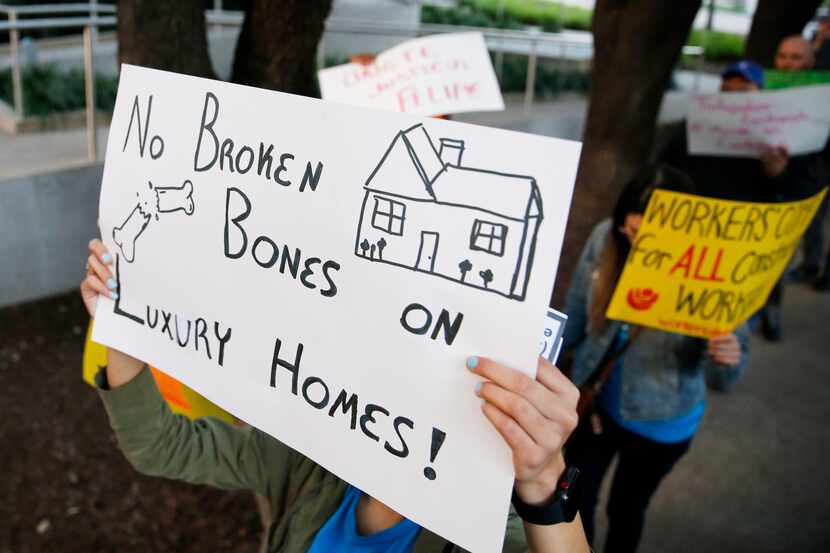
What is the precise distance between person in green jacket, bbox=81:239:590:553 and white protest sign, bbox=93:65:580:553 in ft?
0.16

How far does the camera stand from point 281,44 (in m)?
4.05

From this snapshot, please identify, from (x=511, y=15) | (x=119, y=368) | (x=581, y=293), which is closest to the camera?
(x=119, y=368)

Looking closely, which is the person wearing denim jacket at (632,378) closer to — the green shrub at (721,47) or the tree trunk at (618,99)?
the tree trunk at (618,99)

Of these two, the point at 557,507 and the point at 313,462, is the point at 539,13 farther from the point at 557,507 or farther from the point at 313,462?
the point at 557,507

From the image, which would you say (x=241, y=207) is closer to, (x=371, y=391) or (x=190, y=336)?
(x=190, y=336)

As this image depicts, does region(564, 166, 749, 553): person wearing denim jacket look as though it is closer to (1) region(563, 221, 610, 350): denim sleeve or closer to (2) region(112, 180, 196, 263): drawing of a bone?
(1) region(563, 221, 610, 350): denim sleeve

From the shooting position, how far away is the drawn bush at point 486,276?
3.93 feet

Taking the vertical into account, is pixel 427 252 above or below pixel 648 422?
above

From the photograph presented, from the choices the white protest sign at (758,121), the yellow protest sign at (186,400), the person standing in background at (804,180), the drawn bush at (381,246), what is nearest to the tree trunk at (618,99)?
the person standing in background at (804,180)

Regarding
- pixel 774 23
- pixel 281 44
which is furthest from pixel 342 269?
pixel 774 23

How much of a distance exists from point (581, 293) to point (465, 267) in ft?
5.84

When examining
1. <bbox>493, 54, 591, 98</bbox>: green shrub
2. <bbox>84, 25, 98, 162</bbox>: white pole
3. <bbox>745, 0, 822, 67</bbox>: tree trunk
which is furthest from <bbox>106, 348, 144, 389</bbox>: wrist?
<bbox>493, 54, 591, 98</bbox>: green shrub

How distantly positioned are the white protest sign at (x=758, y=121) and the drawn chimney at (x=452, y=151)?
3.16 m

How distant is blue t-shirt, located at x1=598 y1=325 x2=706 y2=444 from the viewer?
2.76 m
